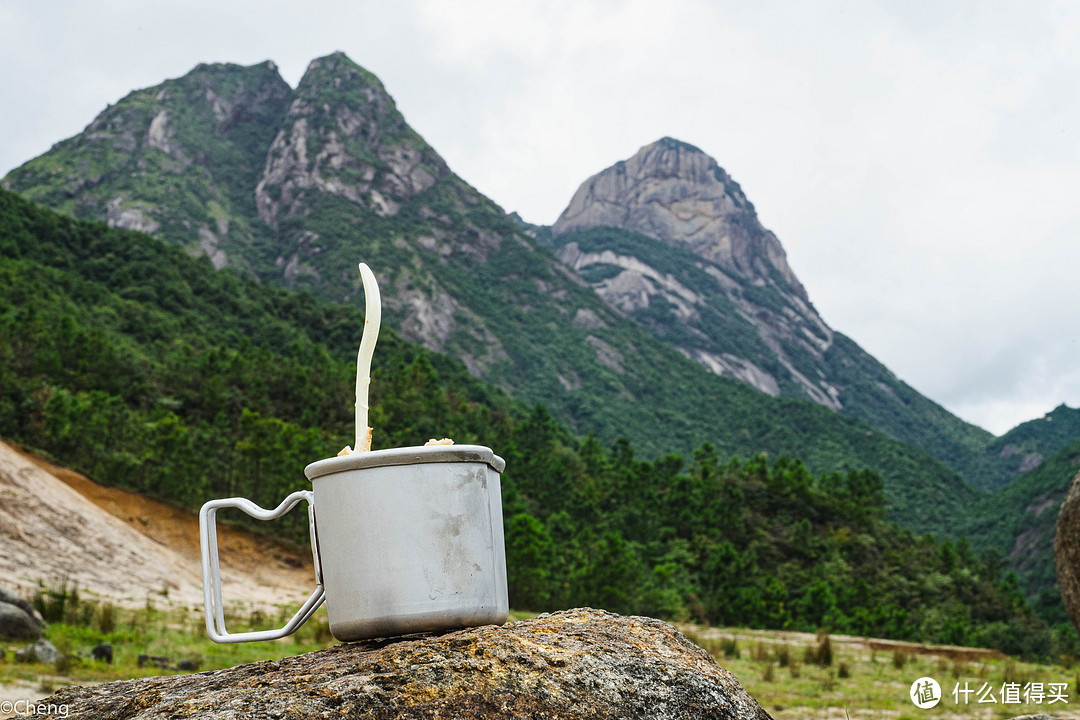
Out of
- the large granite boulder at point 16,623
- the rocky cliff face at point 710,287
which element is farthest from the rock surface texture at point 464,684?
the rocky cliff face at point 710,287

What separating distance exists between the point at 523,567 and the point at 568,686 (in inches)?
903

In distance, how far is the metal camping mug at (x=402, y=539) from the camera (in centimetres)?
197

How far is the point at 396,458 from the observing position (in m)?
1.97

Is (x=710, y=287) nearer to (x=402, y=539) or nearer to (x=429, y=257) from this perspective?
(x=429, y=257)

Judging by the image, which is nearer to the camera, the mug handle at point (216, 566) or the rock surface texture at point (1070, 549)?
the mug handle at point (216, 566)

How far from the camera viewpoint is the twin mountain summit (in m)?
86.2

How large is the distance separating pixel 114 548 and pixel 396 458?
21.3m

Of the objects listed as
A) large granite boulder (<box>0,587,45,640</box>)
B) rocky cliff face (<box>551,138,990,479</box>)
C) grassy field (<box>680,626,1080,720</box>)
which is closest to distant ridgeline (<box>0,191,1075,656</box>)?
grassy field (<box>680,626,1080,720</box>)

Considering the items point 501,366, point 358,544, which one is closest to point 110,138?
point 501,366

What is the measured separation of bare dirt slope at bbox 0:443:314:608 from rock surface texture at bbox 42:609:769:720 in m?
15.4

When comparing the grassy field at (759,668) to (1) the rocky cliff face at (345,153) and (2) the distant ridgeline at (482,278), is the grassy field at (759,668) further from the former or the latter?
(1) the rocky cliff face at (345,153)

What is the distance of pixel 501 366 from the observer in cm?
9694

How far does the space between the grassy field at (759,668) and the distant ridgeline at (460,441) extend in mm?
9801

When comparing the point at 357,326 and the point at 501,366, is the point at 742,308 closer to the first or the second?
the point at 501,366
